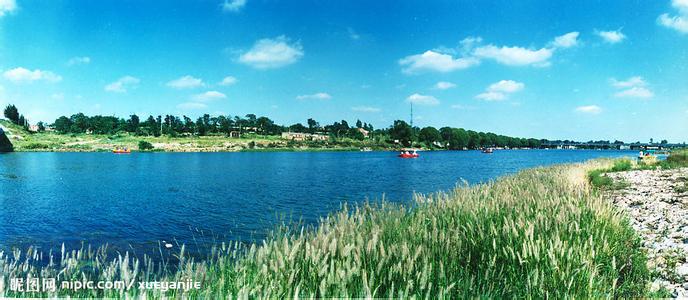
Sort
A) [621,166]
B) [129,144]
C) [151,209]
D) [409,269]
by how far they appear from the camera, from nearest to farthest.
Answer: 1. [409,269]
2. [151,209]
3. [621,166]
4. [129,144]

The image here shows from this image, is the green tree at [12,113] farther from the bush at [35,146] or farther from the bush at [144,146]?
the bush at [144,146]

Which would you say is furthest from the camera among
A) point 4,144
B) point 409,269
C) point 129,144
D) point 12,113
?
point 12,113

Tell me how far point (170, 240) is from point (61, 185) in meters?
28.5

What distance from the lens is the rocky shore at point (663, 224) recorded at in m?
6.89

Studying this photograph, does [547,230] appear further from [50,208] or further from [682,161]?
[682,161]

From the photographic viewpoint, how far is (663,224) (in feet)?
36.9

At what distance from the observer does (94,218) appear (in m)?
22.0

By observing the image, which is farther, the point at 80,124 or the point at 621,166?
the point at 80,124

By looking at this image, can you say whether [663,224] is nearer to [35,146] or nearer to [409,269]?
[409,269]

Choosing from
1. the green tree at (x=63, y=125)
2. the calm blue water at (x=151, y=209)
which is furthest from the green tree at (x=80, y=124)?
the calm blue water at (x=151, y=209)

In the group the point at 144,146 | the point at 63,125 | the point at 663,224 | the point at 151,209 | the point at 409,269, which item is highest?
the point at 63,125

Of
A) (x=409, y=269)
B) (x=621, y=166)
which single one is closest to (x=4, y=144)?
(x=621, y=166)

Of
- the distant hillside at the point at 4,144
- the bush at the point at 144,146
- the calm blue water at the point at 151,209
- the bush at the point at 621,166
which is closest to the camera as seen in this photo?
the calm blue water at the point at 151,209

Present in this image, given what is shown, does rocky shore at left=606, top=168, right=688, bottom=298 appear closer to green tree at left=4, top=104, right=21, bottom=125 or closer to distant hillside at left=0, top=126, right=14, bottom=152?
distant hillside at left=0, top=126, right=14, bottom=152
